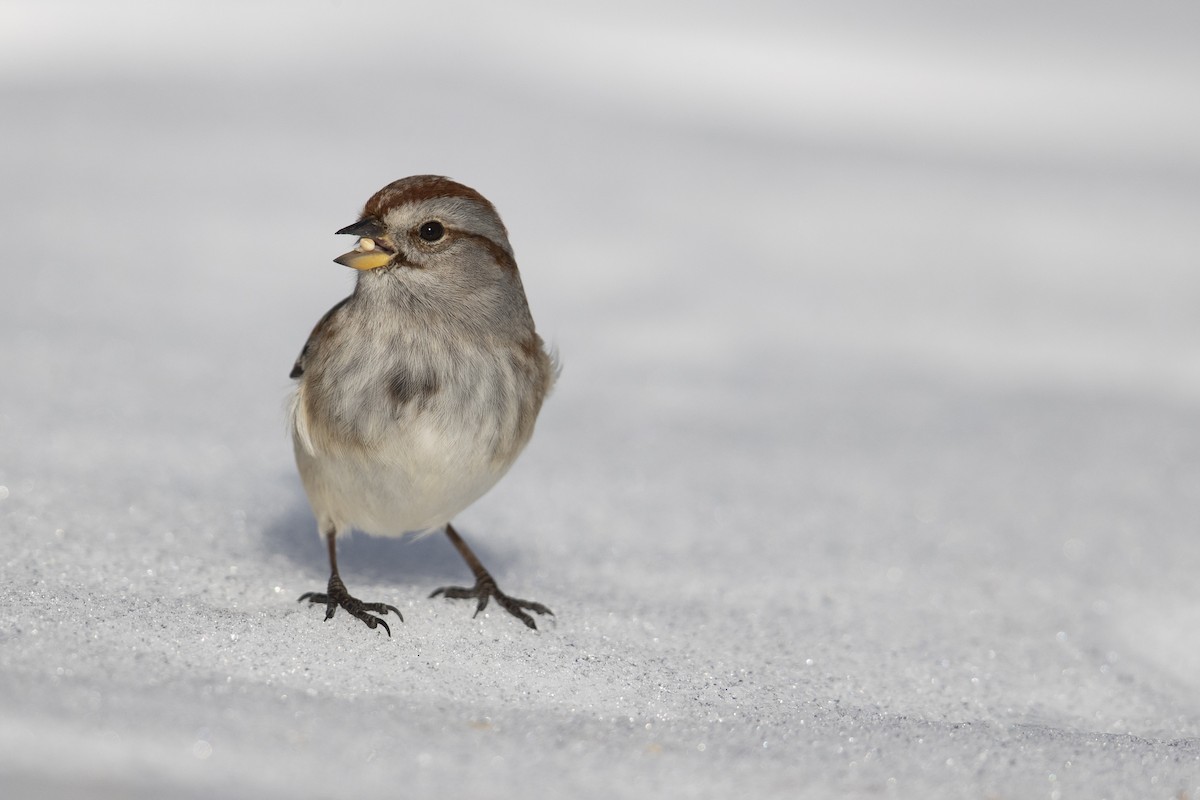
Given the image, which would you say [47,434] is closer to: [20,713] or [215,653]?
[215,653]

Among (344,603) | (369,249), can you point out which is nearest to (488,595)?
(344,603)

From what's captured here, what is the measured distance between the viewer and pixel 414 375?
3.74 metres

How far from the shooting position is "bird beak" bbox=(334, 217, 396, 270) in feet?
12.5

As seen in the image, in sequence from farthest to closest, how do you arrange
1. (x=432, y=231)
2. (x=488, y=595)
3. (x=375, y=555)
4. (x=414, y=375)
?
1. (x=375, y=555)
2. (x=488, y=595)
3. (x=432, y=231)
4. (x=414, y=375)

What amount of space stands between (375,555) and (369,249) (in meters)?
1.33

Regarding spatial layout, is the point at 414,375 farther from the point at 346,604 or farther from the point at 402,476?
the point at 346,604

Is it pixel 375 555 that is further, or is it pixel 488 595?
pixel 375 555

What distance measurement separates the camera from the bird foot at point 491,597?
4117 mm

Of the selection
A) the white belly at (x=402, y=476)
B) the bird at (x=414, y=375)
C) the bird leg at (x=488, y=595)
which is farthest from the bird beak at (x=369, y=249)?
the bird leg at (x=488, y=595)

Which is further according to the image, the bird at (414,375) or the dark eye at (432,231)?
the dark eye at (432,231)

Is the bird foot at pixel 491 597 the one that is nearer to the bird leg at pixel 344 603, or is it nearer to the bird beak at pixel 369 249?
the bird leg at pixel 344 603

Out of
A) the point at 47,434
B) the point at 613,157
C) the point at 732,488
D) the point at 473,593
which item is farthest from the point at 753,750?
the point at 613,157

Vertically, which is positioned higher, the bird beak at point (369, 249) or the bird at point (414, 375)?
the bird beak at point (369, 249)

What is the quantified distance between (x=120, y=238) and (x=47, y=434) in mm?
2337
